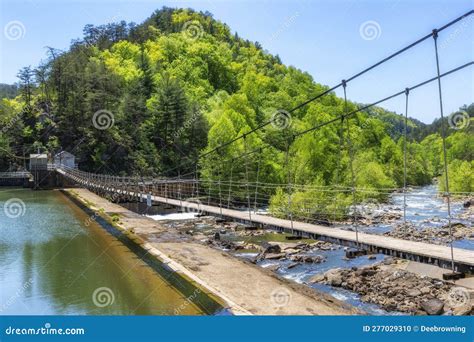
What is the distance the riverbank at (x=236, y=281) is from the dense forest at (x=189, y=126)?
14727 mm

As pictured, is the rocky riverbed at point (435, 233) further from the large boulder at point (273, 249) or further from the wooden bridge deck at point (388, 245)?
the wooden bridge deck at point (388, 245)

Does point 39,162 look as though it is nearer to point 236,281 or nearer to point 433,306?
point 236,281

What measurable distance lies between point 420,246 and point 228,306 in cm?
378

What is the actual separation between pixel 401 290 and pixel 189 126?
37865 millimetres

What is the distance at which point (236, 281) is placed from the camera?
11352 millimetres

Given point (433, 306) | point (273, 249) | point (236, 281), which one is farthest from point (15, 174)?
point (433, 306)

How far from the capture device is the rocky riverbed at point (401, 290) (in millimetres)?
13062

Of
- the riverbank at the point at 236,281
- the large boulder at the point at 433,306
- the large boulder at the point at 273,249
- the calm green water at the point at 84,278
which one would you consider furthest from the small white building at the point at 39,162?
the large boulder at the point at 433,306

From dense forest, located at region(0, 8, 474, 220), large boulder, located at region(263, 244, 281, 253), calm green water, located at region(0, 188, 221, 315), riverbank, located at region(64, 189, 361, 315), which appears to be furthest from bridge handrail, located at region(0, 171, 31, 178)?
large boulder, located at region(263, 244, 281, 253)

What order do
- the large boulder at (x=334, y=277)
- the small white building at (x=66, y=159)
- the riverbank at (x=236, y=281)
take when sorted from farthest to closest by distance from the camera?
1. the small white building at (x=66, y=159)
2. the large boulder at (x=334, y=277)
3. the riverbank at (x=236, y=281)

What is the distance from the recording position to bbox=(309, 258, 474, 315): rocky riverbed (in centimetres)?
1306

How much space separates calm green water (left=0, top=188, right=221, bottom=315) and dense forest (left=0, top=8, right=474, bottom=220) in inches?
590

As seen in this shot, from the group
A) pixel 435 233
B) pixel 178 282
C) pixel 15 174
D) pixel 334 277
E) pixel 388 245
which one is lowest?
pixel 334 277

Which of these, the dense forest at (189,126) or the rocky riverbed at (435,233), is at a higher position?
the dense forest at (189,126)
